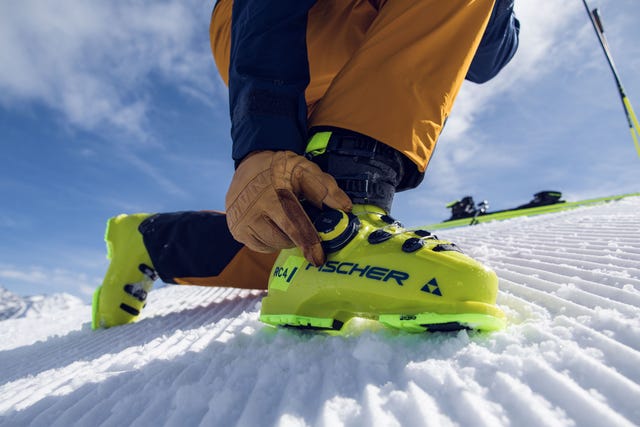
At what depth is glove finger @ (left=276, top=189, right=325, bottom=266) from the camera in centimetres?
59

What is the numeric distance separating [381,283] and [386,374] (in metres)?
0.14

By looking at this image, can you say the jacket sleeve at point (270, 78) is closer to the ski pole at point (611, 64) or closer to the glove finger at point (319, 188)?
the glove finger at point (319, 188)

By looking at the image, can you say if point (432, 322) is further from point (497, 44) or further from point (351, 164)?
point (497, 44)

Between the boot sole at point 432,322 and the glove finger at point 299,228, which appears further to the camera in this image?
the glove finger at point 299,228

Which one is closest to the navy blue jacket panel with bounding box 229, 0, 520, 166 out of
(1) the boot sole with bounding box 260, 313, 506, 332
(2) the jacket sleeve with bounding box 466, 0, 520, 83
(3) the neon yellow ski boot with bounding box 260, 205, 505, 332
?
(3) the neon yellow ski boot with bounding box 260, 205, 505, 332

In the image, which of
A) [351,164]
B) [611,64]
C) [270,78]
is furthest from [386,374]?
[611,64]

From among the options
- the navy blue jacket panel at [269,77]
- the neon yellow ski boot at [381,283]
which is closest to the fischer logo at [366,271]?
the neon yellow ski boot at [381,283]

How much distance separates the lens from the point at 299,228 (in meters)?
0.59

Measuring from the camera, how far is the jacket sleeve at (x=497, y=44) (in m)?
1.05

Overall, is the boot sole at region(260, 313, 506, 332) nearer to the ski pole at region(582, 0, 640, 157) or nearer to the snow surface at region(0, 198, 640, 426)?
the snow surface at region(0, 198, 640, 426)

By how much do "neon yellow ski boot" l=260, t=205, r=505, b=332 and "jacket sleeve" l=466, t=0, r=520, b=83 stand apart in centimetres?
75

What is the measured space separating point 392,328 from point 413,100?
1.27 feet

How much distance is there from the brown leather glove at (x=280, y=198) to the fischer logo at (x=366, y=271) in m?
0.02

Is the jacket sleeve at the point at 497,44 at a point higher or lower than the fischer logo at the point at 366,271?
higher
